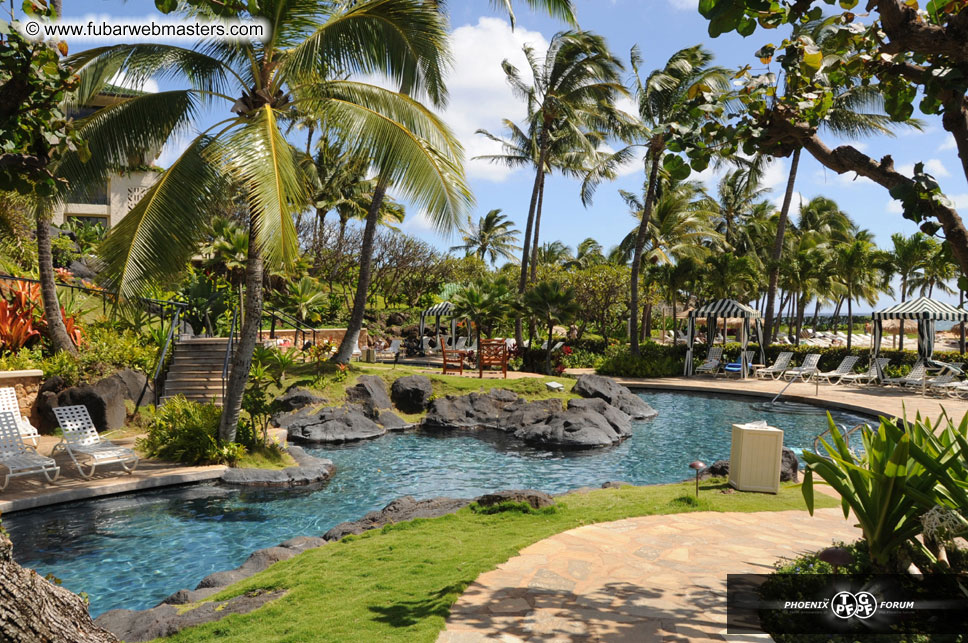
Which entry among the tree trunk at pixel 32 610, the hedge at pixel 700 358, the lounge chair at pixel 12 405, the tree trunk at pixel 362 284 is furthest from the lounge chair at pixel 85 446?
the hedge at pixel 700 358

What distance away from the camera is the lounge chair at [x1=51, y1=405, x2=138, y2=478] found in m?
9.34

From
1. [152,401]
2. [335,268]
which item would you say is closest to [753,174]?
[335,268]

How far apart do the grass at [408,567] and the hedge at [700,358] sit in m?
17.7

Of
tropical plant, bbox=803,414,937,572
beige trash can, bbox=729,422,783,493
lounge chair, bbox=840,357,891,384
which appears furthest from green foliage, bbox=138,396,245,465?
lounge chair, bbox=840,357,891,384

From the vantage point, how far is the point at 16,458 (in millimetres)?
8688

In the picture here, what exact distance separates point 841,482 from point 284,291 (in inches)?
1001

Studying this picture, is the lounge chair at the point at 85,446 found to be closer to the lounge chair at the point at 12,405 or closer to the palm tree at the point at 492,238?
the lounge chair at the point at 12,405

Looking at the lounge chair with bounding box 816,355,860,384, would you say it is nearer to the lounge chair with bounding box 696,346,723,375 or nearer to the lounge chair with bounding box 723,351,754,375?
the lounge chair with bounding box 723,351,754,375

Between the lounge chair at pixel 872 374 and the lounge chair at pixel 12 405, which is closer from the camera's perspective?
the lounge chair at pixel 12 405

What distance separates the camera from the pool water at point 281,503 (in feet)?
23.7

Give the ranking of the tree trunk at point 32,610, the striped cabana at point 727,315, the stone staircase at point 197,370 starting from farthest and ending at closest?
the striped cabana at point 727,315 < the stone staircase at point 197,370 < the tree trunk at point 32,610

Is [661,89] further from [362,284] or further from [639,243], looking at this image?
[362,284]

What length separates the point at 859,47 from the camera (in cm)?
429

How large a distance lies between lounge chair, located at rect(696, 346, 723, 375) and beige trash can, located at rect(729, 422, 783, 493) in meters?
19.1
